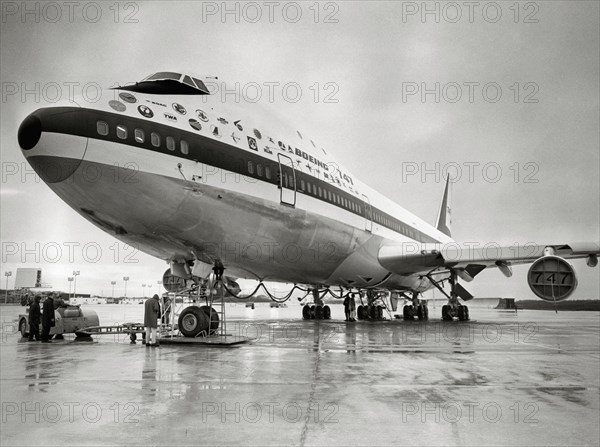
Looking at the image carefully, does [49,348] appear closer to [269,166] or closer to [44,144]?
[44,144]

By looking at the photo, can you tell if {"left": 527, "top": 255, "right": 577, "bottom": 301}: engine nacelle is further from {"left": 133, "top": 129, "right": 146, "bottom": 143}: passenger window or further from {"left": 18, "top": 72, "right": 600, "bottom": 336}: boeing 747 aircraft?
{"left": 133, "top": 129, "right": 146, "bottom": 143}: passenger window

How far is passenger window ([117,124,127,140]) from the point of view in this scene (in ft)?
29.8

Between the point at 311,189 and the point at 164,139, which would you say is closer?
the point at 164,139

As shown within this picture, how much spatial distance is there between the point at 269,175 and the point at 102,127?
407 cm

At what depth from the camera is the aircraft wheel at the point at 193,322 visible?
11992 mm

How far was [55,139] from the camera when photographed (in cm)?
854

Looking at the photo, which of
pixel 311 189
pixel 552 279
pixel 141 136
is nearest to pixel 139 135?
pixel 141 136

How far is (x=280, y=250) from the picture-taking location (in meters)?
13.4

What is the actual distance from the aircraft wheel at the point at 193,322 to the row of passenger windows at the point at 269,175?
11.7ft

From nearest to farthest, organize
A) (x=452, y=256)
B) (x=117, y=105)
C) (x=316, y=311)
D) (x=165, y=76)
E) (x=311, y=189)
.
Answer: (x=117, y=105), (x=165, y=76), (x=311, y=189), (x=452, y=256), (x=316, y=311)

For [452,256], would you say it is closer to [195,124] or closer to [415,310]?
[415,310]

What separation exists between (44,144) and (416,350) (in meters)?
7.78

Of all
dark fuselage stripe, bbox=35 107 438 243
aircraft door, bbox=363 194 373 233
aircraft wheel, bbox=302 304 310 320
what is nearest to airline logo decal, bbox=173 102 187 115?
dark fuselage stripe, bbox=35 107 438 243

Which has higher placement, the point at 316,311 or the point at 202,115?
the point at 202,115
